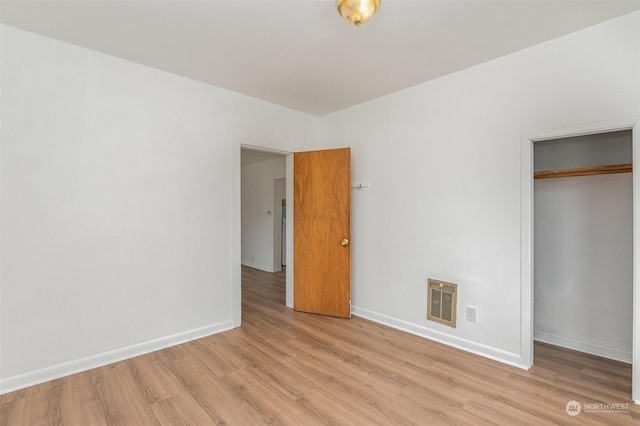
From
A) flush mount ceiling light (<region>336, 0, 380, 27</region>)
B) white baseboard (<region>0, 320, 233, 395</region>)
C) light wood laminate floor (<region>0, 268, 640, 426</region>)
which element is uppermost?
flush mount ceiling light (<region>336, 0, 380, 27</region>)

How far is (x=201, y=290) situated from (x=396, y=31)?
9.58ft

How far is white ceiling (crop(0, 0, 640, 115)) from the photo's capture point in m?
1.98

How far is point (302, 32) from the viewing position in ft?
7.36

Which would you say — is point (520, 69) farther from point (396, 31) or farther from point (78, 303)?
point (78, 303)

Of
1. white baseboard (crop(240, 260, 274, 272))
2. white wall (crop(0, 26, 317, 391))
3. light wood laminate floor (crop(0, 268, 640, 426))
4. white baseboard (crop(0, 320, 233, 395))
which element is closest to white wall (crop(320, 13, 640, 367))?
light wood laminate floor (crop(0, 268, 640, 426))

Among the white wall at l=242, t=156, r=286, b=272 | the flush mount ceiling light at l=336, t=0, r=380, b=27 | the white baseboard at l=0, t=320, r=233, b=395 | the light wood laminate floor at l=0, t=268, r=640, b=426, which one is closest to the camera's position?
the flush mount ceiling light at l=336, t=0, r=380, b=27

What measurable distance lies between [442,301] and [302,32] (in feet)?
8.80

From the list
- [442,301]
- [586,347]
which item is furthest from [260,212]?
[586,347]

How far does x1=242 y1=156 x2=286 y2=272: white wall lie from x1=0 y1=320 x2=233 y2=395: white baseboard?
3.23 metres

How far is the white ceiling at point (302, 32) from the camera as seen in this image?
1980 millimetres

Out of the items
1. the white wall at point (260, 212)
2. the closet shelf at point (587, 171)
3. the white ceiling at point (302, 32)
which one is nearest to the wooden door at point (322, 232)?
the white ceiling at point (302, 32)

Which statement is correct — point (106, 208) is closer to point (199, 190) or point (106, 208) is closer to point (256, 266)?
point (199, 190)

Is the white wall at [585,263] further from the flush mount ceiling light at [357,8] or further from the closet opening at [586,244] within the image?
the flush mount ceiling light at [357,8]

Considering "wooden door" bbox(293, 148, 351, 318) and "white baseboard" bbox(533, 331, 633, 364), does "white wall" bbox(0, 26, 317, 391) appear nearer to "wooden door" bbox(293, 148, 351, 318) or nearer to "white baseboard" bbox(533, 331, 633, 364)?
"wooden door" bbox(293, 148, 351, 318)
